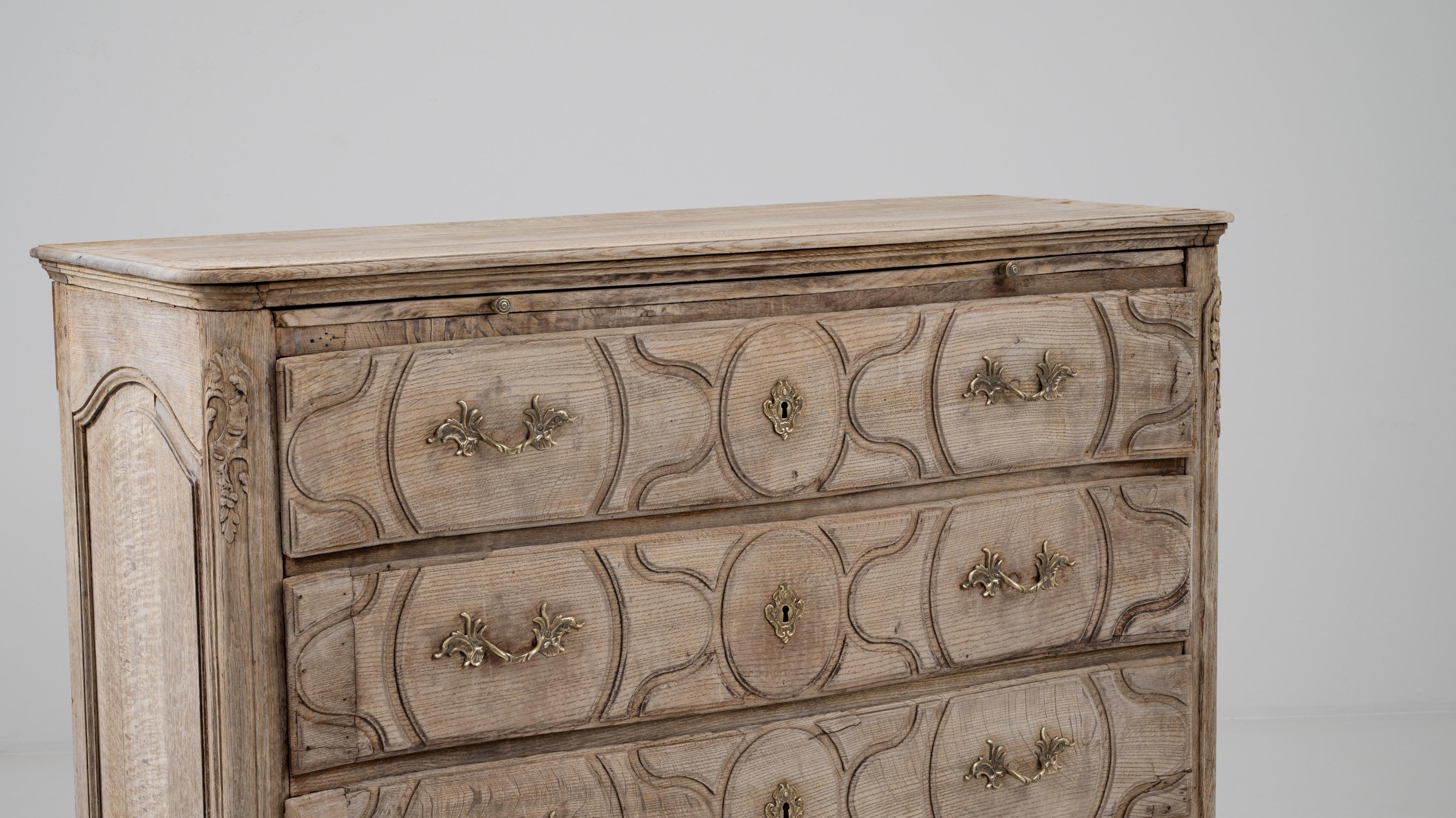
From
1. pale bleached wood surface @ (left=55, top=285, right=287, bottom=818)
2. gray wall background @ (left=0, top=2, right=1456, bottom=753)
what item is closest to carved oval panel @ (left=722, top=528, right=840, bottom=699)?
pale bleached wood surface @ (left=55, top=285, right=287, bottom=818)

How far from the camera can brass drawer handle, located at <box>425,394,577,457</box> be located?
2406mm

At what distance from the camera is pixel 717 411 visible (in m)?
2.59

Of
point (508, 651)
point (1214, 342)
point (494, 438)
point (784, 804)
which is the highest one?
point (1214, 342)

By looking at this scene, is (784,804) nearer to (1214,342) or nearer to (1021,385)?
(1021,385)

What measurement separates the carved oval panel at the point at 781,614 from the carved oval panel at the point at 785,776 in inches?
→ 3.1

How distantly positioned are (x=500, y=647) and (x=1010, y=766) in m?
0.92

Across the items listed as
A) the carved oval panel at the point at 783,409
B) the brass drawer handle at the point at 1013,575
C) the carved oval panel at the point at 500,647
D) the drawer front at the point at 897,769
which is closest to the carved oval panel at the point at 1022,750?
the drawer front at the point at 897,769

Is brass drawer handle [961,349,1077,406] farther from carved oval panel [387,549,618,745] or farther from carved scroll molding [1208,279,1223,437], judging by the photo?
carved oval panel [387,549,618,745]

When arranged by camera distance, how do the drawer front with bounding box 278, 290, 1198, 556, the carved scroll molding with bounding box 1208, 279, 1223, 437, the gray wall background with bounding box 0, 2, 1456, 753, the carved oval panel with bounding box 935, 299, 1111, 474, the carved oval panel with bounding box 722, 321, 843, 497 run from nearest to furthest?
the drawer front with bounding box 278, 290, 1198, 556
the carved oval panel with bounding box 722, 321, 843, 497
the carved oval panel with bounding box 935, 299, 1111, 474
the carved scroll molding with bounding box 1208, 279, 1223, 437
the gray wall background with bounding box 0, 2, 1456, 753

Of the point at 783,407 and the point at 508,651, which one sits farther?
the point at 783,407

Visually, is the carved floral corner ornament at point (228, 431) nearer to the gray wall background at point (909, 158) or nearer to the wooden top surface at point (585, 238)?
the wooden top surface at point (585, 238)

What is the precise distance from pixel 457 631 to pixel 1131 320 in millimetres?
1246

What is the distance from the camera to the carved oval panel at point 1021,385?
2771 millimetres

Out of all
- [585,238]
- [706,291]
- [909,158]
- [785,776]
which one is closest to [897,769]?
[785,776]
